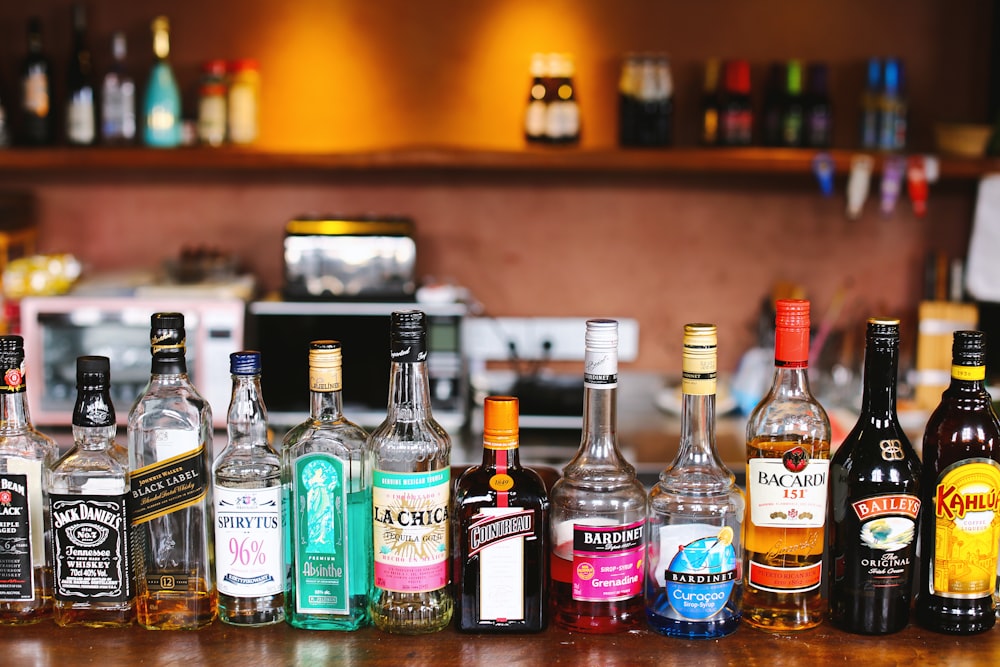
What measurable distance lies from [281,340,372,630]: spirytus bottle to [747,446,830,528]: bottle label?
15.9 inches

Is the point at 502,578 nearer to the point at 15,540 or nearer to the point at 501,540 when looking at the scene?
the point at 501,540

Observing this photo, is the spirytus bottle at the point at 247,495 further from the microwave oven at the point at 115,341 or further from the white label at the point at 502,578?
the microwave oven at the point at 115,341

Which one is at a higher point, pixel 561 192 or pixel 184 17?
pixel 184 17

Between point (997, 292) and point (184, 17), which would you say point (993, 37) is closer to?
point (997, 292)

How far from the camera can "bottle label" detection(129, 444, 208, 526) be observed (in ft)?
3.67

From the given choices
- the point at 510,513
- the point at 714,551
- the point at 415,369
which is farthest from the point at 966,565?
the point at 415,369

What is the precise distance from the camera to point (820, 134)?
10.7 feet

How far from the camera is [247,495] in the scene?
111 cm

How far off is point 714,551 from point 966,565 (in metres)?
0.26

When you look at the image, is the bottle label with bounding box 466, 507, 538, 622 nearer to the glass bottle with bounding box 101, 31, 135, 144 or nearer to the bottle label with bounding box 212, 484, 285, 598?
the bottle label with bounding box 212, 484, 285, 598

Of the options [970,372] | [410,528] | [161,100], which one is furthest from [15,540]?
[161,100]

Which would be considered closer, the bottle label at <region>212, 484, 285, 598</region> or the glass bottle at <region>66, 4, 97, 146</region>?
the bottle label at <region>212, 484, 285, 598</region>

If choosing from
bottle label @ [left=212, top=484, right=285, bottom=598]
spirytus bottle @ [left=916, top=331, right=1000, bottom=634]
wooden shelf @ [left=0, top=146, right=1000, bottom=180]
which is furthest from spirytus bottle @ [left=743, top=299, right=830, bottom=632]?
wooden shelf @ [left=0, top=146, right=1000, bottom=180]

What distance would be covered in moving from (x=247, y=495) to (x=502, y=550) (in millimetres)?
267
